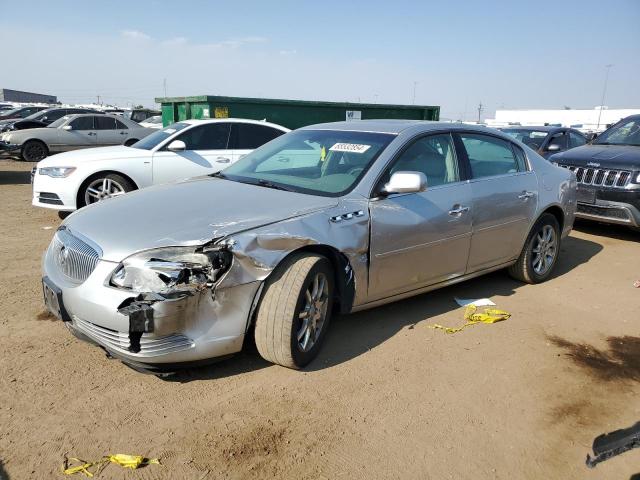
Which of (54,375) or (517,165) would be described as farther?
(517,165)

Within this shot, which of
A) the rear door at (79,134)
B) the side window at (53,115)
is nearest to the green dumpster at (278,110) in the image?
the rear door at (79,134)

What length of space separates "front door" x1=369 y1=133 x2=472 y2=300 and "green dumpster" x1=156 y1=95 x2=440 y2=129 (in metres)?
6.79

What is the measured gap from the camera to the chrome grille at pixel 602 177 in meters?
7.28

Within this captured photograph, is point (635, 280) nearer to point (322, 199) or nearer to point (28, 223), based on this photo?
point (322, 199)

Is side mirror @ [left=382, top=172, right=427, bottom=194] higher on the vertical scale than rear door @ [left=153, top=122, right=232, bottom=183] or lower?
higher

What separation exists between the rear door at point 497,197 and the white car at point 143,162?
4.26 m

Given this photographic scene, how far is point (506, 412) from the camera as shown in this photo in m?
3.08

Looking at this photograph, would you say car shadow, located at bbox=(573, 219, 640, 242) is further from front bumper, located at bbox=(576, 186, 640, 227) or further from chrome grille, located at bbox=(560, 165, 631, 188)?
chrome grille, located at bbox=(560, 165, 631, 188)

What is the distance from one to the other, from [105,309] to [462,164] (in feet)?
10.1

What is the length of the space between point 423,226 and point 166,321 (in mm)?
2074

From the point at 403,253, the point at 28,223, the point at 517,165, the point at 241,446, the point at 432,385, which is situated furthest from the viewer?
the point at 28,223

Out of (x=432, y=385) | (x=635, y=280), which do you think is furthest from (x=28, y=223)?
(x=635, y=280)

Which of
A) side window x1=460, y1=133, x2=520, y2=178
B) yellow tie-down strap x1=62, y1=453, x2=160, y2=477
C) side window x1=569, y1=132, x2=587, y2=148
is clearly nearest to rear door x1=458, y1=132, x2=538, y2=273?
side window x1=460, y1=133, x2=520, y2=178

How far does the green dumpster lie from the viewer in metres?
10.4
